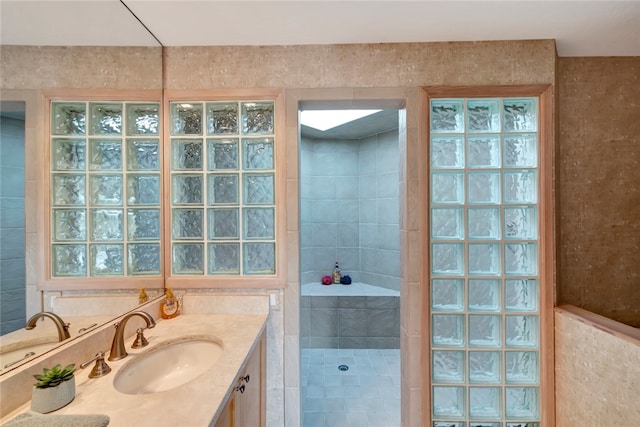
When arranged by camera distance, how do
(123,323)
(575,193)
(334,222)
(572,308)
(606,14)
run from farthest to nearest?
(334,222), (575,193), (572,308), (606,14), (123,323)

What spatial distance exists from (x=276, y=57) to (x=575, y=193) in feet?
6.47

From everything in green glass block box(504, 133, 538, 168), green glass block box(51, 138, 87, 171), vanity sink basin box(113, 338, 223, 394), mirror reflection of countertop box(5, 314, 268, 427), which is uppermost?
green glass block box(504, 133, 538, 168)

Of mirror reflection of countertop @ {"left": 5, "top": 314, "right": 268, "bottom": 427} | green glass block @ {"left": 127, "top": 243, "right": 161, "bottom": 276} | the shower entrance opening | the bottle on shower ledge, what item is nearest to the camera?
mirror reflection of countertop @ {"left": 5, "top": 314, "right": 268, "bottom": 427}

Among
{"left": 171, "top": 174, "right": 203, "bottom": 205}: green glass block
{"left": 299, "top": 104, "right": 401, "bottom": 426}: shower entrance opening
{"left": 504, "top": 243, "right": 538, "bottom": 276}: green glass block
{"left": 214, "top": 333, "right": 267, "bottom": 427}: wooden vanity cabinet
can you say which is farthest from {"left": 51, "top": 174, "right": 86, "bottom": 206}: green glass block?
{"left": 504, "top": 243, "right": 538, "bottom": 276}: green glass block

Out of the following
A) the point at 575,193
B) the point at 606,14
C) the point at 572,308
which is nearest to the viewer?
the point at 606,14

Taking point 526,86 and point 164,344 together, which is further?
point 526,86

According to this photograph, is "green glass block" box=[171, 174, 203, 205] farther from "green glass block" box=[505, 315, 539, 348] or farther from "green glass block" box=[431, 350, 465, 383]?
"green glass block" box=[505, 315, 539, 348]

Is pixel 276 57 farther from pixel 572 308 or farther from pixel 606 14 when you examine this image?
pixel 572 308

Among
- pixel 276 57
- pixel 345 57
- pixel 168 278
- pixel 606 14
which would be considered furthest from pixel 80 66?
pixel 606 14

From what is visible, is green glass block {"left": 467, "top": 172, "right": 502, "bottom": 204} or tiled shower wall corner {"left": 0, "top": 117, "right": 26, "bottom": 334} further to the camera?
green glass block {"left": 467, "top": 172, "right": 502, "bottom": 204}

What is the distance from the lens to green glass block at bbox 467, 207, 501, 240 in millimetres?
1438

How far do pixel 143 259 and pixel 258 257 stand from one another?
0.61 meters

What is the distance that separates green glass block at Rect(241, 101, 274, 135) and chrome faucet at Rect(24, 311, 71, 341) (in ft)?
3.77

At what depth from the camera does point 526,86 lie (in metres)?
1.38
